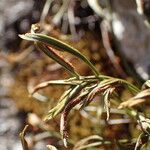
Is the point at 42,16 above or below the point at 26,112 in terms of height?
above

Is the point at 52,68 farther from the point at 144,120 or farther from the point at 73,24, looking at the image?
the point at 144,120

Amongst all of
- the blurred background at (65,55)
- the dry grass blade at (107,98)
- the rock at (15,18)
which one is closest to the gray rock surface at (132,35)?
the blurred background at (65,55)

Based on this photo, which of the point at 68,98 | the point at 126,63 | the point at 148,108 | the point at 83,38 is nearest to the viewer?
the point at 68,98

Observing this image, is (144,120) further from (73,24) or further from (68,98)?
(73,24)

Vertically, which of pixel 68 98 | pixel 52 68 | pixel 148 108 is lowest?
pixel 148 108

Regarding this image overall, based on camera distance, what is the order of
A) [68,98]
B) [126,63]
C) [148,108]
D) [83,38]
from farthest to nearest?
[83,38]
[126,63]
[148,108]
[68,98]

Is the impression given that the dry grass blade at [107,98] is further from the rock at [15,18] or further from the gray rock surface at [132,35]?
the rock at [15,18]

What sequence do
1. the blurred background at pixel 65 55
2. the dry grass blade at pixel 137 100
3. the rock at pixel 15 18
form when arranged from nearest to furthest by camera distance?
the dry grass blade at pixel 137 100 → the blurred background at pixel 65 55 → the rock at pixel 15 18

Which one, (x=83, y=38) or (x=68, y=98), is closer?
(x=68, y=98)

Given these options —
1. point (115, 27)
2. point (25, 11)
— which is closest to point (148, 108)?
point (115, 27)
